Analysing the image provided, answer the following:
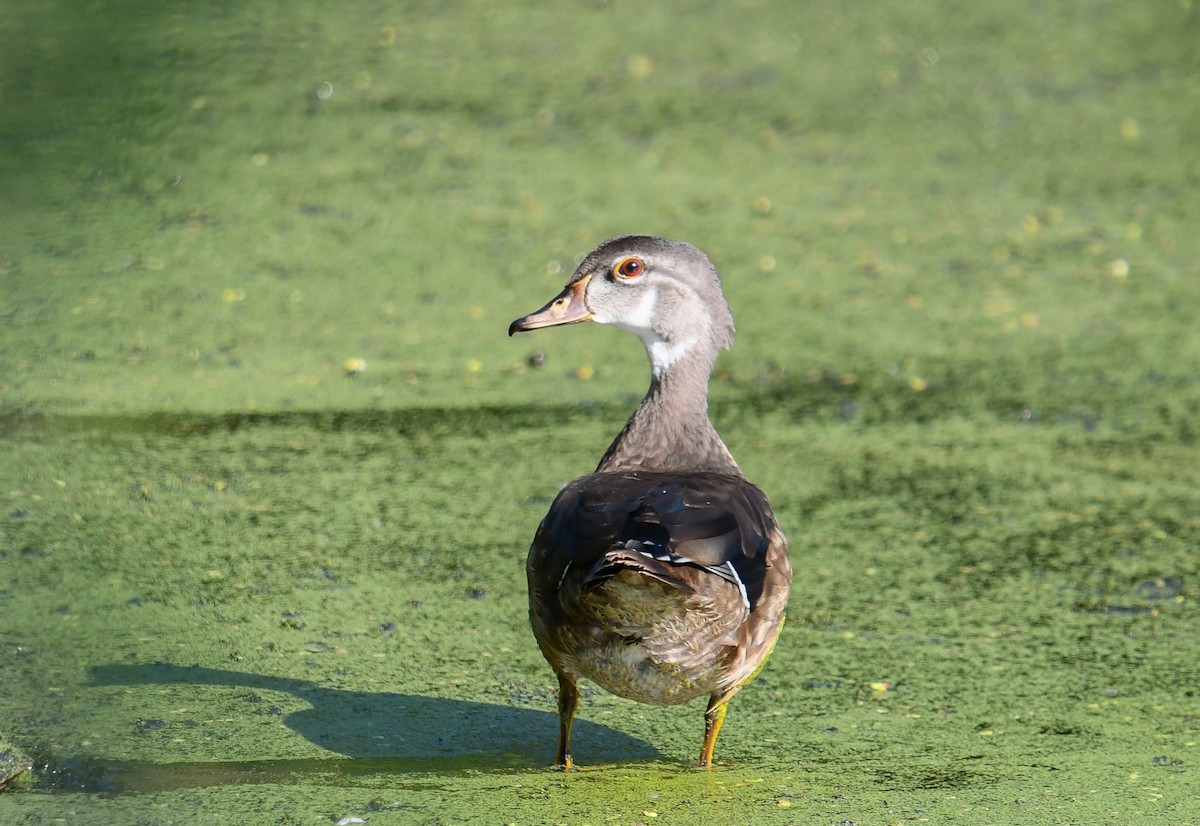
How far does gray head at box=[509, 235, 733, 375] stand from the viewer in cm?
382

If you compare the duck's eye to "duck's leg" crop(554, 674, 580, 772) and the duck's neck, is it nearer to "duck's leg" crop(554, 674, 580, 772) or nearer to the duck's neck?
the duck's neck

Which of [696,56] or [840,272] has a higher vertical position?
[696,56]

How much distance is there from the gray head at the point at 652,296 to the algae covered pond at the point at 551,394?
0.82 metres

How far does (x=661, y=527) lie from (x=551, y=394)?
8.63ft

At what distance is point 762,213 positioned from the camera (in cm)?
692

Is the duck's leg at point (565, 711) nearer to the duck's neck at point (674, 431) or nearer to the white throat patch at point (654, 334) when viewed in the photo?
the duck's neck at point (674, 431)

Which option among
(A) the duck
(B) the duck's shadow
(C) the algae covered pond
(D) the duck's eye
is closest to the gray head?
(D) the duck's eye

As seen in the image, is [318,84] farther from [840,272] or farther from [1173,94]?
[1173,94]

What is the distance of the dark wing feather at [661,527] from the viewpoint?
9.63 feet

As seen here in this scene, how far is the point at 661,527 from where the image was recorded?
294 centimetres

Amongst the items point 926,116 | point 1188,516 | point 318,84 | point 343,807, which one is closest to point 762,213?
point 926,116

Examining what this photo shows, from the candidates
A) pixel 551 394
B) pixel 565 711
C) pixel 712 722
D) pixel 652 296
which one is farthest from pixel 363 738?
pixel 551 394

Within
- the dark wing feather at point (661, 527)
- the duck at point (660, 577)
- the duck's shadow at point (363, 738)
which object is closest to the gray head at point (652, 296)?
the duck at point (660, 577)

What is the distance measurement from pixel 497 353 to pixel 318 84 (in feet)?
7.71
